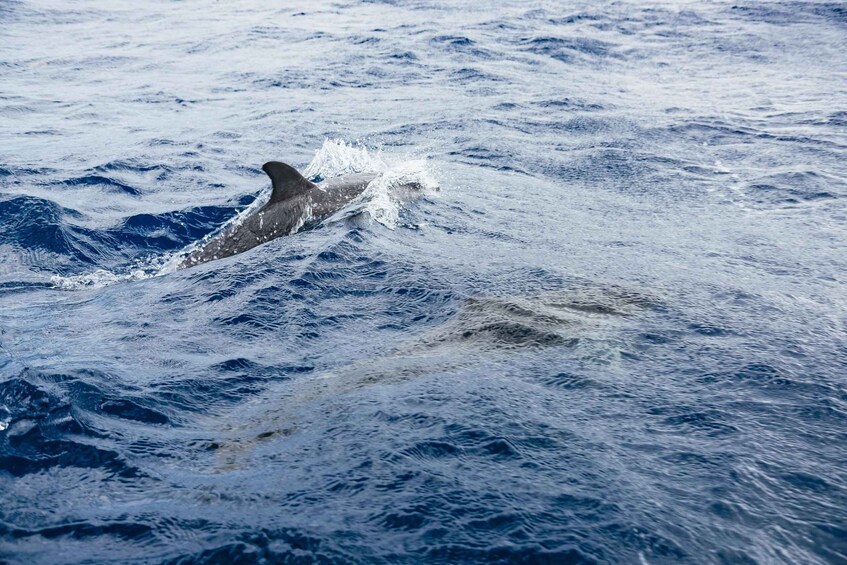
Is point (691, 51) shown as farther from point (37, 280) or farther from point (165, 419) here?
point (165, 419)

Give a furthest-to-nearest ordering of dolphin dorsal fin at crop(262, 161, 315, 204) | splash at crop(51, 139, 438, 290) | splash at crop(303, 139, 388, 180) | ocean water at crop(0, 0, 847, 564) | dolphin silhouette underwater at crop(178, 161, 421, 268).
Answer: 1. splash at crop(303, 139, 388, 180)
2. dolphin dorsal fin at crop(262, 161, 315, 204)
3. dolphin silhouette underwater at crop(178, 161, 421, 268)
4. splash at crop(51, 139, 438, 290)
5. ocean water at crop(0, 0, 847, 564)

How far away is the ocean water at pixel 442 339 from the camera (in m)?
4.78

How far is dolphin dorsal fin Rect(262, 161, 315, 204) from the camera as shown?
36.6 ft

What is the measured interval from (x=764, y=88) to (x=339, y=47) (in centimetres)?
1432

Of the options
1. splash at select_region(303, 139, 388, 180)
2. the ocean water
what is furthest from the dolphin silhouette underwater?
splash at select_region(303, 139, 388, 180)

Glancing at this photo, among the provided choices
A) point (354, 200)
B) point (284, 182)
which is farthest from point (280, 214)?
point (354, 200)

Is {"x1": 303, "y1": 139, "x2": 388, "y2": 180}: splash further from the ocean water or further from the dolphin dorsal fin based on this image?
the dolphin dorsal fin

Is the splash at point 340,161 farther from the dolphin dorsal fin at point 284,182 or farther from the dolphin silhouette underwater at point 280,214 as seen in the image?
the dolphin dorsal fin at point 284,182

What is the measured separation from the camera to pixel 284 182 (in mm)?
11312

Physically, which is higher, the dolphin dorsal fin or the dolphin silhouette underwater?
the dolphin dorsal fin

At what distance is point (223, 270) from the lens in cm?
978

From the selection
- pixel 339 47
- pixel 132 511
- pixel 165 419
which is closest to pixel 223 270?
pixel 165 419

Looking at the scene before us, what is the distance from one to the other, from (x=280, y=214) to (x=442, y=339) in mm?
4572

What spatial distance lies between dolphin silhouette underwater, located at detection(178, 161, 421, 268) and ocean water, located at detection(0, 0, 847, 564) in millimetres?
390
